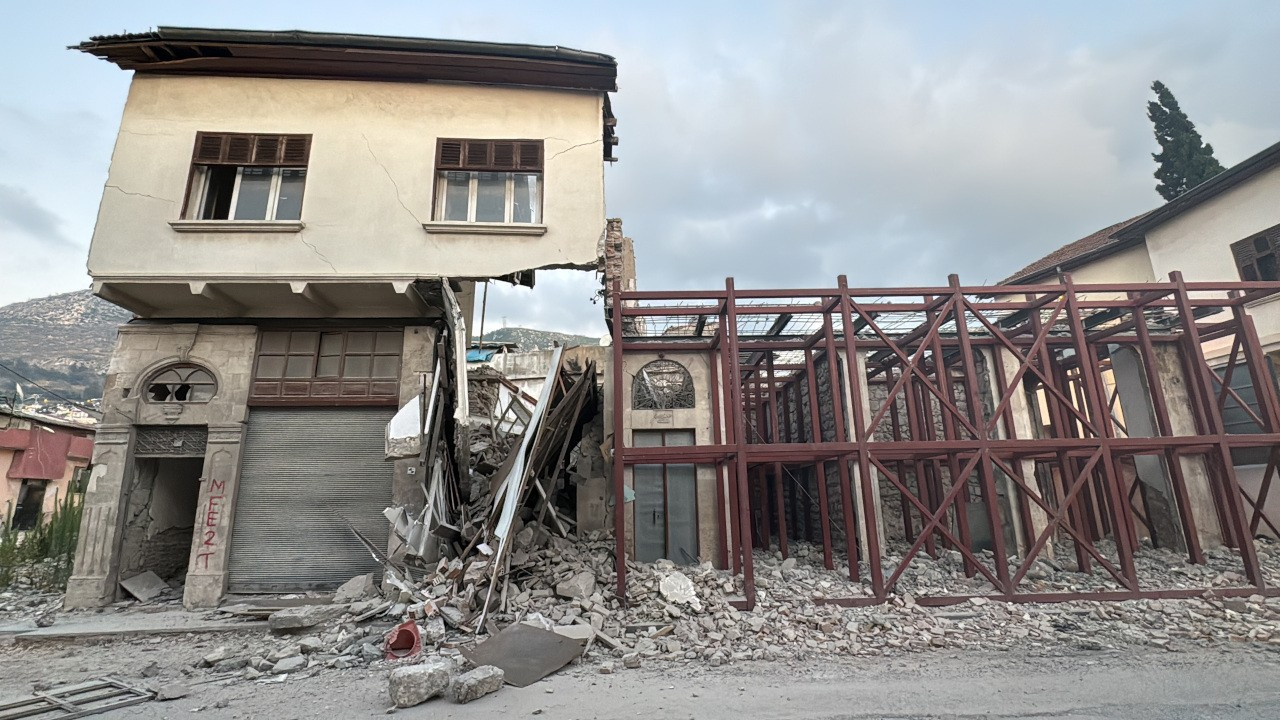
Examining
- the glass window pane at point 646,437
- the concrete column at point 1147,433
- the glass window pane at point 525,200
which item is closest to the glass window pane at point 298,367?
the glass window pane at point 525,200

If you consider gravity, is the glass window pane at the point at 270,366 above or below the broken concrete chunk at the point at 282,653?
above

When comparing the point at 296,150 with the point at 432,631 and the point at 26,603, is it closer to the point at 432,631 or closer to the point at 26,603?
the point at 432,631

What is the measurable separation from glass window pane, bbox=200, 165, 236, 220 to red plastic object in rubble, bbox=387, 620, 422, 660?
810 centimetres

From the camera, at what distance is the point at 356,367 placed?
397 inches

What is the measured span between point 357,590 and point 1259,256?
1957 centimetres

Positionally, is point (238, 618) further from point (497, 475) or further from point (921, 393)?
point (921, 393)

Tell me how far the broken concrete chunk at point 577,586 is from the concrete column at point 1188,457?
11.8m

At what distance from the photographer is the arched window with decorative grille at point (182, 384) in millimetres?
9789

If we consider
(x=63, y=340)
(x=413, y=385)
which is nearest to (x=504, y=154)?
(x=413, y=385)

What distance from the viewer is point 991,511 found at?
8375 mm

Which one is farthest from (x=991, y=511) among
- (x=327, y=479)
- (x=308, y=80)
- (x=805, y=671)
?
(x=308, y=80)

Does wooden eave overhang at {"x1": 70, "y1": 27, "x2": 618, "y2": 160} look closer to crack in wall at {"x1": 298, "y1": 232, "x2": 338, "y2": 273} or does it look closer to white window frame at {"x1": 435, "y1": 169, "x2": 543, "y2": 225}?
white window frame at {"x1": 435, "y1": 169, "x2": 543, "y2": 225}

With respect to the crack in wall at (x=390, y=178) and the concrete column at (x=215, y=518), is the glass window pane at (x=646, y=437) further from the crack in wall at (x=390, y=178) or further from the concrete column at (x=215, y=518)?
the concrete column at (x=215, y=518)

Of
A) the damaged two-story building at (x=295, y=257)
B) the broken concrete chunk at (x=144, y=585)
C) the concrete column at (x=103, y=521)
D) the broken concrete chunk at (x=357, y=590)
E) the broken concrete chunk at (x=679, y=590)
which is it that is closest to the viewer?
the broken concrete chunk at (x=679, y=590)
